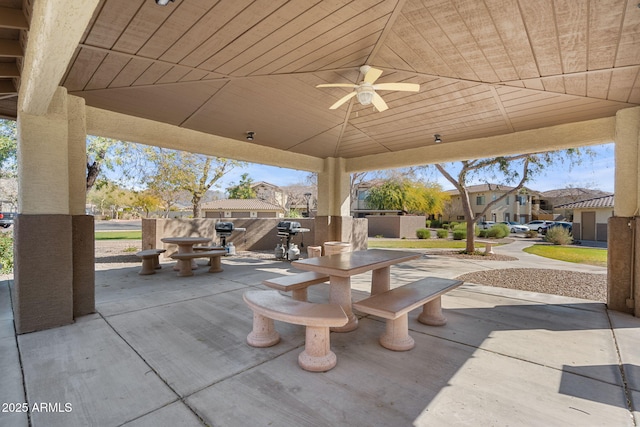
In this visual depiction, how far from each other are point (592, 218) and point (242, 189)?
31.2 meters

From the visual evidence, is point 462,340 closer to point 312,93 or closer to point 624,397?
point 624,397

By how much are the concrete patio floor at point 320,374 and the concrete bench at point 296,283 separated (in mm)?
427

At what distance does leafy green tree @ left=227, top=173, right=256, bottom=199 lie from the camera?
1337 inches

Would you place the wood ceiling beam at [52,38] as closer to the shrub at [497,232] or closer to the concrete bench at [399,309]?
the concrete bench at [399,309]

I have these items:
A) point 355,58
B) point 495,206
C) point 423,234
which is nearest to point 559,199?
point 495,206

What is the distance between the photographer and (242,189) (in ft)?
112

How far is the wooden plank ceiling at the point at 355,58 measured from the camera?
93.2 inches

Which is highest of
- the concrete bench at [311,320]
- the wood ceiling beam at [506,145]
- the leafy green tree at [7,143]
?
the leafy green tree at [7,143]

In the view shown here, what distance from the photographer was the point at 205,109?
450 centimetres

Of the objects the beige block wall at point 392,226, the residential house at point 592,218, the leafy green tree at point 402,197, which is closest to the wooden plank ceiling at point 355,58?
the beige block wall at point 392,226

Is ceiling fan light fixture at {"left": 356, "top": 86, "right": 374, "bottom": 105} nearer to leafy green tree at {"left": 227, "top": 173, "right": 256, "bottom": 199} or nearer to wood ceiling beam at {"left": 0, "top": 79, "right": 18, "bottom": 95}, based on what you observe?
wood ceiling beam at {"left": 0, "top": 79, "right": 18, "bottom": 95}

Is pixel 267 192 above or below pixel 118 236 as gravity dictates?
above

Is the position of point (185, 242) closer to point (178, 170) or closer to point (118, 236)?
point (178, 170)

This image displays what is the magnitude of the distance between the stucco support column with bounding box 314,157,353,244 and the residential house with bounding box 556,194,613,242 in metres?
18.2
